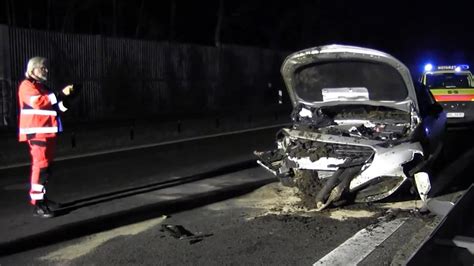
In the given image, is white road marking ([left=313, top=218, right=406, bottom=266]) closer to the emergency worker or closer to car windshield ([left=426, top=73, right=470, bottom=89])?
the emergency worker

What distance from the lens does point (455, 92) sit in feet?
48.7

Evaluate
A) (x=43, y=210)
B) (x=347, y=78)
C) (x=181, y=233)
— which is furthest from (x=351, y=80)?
(x=43, y=210)

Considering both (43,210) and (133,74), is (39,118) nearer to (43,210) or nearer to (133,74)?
(43,210)

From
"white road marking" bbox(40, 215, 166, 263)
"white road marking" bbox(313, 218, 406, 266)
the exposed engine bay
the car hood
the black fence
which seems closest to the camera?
"white road marking" bbox(313, 218, 406, 266)

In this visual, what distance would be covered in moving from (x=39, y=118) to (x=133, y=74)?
13.9 meters

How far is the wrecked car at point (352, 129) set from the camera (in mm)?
6754

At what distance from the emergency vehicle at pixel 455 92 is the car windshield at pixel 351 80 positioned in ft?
24.9

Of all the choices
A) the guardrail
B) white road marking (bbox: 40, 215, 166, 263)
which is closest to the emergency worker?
white road marking (bbox: 40, 215, 166, 263)

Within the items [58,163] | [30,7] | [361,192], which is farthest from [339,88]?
[30,7]

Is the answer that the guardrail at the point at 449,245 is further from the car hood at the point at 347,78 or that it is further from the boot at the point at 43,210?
the boot at the point at 43,210

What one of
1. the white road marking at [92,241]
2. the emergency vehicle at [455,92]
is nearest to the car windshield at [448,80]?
the emergency vehicle at [455,92]

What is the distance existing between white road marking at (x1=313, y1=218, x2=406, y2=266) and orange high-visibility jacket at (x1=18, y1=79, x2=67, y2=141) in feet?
11.3

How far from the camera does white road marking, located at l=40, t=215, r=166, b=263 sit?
549 centimetres

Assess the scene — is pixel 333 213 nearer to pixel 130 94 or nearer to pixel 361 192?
pixel 361 192
